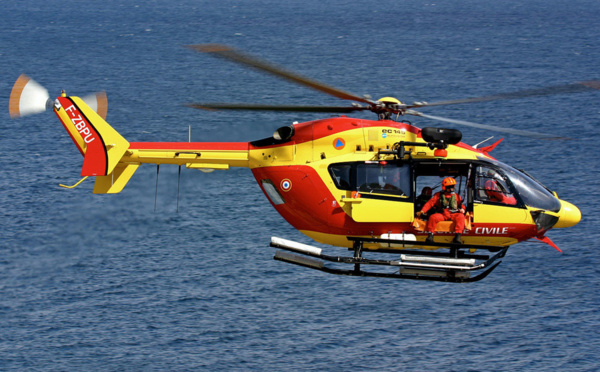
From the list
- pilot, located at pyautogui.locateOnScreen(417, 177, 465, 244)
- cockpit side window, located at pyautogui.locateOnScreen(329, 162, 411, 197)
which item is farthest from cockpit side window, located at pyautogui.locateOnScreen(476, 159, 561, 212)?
cockpit side window, located at pyautogui.locateOnScreen(329, 162, 411, 197)

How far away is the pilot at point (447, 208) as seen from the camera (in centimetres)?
2914

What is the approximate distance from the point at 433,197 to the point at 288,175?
523cm

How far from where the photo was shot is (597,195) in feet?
222

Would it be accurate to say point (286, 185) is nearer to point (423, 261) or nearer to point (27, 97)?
point (423, 261)

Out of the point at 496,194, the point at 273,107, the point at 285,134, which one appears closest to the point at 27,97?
the point at 285,134

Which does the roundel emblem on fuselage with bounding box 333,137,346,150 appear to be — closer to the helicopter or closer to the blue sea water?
the helicopter

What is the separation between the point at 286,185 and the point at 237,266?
31.2m

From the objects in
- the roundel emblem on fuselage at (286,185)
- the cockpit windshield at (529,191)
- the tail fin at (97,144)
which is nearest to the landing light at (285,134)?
the roundel emblem on fuselage at (286,185)

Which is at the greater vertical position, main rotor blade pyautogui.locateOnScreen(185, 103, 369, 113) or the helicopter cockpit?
main rotor blade pyautogui.locateOnScreen(185, 103, 369, 113)

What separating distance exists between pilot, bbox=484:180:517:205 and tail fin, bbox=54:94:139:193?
13343mm

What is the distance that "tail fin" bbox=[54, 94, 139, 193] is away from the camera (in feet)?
106

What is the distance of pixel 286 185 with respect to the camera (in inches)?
1202

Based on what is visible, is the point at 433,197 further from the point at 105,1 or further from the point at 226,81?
the point at 105,1

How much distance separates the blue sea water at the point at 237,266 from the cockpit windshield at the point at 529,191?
18911 millimetres
